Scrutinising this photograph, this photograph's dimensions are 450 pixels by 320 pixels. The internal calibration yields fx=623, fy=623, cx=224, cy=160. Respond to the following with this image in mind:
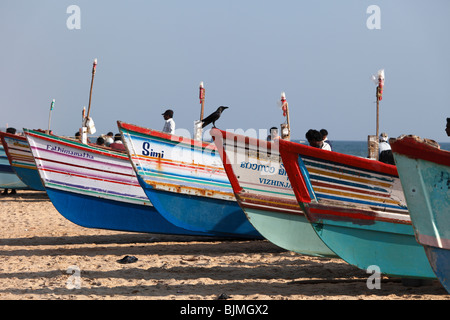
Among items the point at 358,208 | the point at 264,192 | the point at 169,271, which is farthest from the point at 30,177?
the point at 358,208

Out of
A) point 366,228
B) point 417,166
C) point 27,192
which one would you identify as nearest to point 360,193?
point 366,228

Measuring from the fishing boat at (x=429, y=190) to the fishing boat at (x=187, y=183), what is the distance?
177 inches

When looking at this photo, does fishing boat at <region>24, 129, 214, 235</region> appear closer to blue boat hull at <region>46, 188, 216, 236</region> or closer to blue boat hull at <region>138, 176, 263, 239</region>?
blue boat hull at <region>46, 188, 216, 236</region>

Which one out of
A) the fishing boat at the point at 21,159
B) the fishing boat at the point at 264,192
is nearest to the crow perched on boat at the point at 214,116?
the fishing boat at the point at 264,192

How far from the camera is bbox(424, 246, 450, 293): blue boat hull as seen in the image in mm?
5367

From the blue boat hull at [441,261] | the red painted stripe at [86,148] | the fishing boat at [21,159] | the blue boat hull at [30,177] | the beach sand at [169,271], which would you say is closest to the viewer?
the blue boat hull at [441,261]

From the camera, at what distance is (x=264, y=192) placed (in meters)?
8.25

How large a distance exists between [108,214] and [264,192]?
11.3ft

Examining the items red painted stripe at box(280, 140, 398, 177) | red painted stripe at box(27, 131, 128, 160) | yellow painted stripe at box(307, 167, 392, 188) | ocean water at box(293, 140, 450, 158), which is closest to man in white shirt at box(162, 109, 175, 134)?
red painted stripe at box(27, 131, 128, 160)

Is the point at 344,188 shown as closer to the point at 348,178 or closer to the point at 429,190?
the point at 348,178

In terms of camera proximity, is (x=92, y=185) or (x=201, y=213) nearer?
(x=201, y=213)

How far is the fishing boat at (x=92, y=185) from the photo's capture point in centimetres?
1048

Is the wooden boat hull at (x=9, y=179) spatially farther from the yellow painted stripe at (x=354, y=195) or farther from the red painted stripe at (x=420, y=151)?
the red painted stripe at (x=420, y=151)

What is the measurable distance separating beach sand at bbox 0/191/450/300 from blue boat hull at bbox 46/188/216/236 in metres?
0.29
